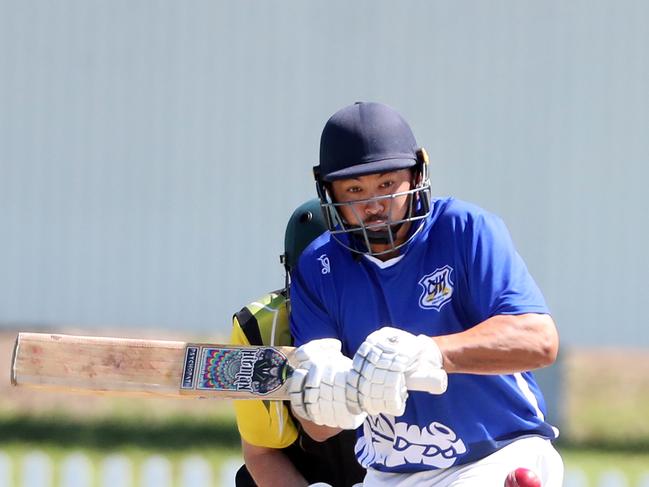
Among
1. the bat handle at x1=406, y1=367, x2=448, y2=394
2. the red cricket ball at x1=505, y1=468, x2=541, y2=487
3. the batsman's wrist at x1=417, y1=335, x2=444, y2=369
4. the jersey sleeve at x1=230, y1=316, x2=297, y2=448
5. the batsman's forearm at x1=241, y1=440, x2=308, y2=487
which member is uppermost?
the batsman's wrist at x1=417, y1=335, x2=444, y2=369

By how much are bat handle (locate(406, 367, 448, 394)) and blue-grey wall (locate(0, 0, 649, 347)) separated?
572 cm

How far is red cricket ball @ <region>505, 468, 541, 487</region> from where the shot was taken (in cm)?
354

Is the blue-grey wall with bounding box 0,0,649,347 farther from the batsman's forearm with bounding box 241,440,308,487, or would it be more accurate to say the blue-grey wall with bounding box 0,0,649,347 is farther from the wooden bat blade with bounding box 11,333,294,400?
the wooden bat blade with bounding box 11,333,294,400

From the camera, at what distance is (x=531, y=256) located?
9344 mm

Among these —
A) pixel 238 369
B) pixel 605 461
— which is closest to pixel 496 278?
pixel 238 369

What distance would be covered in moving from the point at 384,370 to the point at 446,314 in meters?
0.52

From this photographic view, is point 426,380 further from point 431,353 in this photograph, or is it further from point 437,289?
point 437,289

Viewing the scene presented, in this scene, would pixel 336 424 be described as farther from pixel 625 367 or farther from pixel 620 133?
pixel 625 367

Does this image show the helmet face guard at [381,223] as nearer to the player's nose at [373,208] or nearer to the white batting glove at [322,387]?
the player's nose at [373,208]

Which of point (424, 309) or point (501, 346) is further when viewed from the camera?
point (424, 309)

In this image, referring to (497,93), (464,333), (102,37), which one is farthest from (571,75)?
(464,333)

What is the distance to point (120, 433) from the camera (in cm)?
938

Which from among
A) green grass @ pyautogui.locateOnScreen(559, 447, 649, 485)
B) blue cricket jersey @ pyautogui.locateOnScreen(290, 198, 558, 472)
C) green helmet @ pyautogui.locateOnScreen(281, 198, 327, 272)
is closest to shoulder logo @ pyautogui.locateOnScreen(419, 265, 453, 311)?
blue cricket jersey @ pyautogui.locateOnScreen(290, 198, 558, 472)

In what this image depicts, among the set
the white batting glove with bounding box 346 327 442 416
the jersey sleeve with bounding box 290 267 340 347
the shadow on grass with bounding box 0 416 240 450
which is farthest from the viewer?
the shadow on grass with bounding box 0 416 240 450
